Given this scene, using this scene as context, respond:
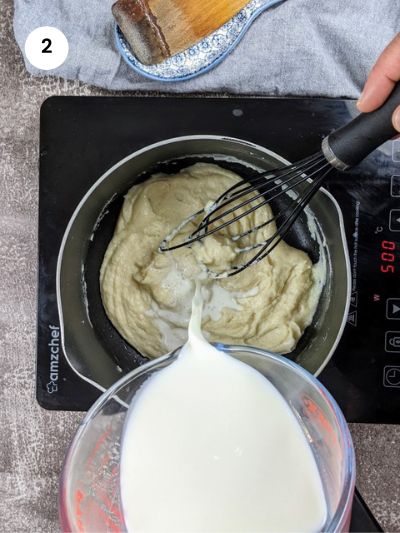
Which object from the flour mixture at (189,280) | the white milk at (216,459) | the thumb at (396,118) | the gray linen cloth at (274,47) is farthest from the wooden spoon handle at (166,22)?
the white milk at (216,459)

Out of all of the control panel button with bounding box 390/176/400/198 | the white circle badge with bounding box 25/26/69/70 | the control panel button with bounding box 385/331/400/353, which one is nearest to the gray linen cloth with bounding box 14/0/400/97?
the white circle badge with bounding box 25/26/69/70

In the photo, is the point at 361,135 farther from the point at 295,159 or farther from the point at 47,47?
the point at 47,47

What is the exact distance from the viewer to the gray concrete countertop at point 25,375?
0.78m

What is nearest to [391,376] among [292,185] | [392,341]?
[392,341]

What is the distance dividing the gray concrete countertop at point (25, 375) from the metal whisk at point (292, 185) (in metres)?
0.20

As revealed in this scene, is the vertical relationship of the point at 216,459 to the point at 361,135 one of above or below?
below

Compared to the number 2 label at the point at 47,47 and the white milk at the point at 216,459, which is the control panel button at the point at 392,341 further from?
the number 2 label at the point at 47,47

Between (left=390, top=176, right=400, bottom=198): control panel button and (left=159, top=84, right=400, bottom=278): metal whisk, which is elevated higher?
(left=159, top=84, right=400, bottom=278): metal whisk

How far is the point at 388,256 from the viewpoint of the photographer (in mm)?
731

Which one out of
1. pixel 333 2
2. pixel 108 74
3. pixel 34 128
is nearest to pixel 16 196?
pixel 34 128

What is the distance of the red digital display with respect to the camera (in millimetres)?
729

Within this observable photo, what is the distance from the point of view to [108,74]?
2.47ft

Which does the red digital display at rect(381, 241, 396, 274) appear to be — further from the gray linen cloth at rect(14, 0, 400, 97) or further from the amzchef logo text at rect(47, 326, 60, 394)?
the amzchef logo text at rect(47, 326, 60, 394)

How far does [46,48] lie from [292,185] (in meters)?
0.34
